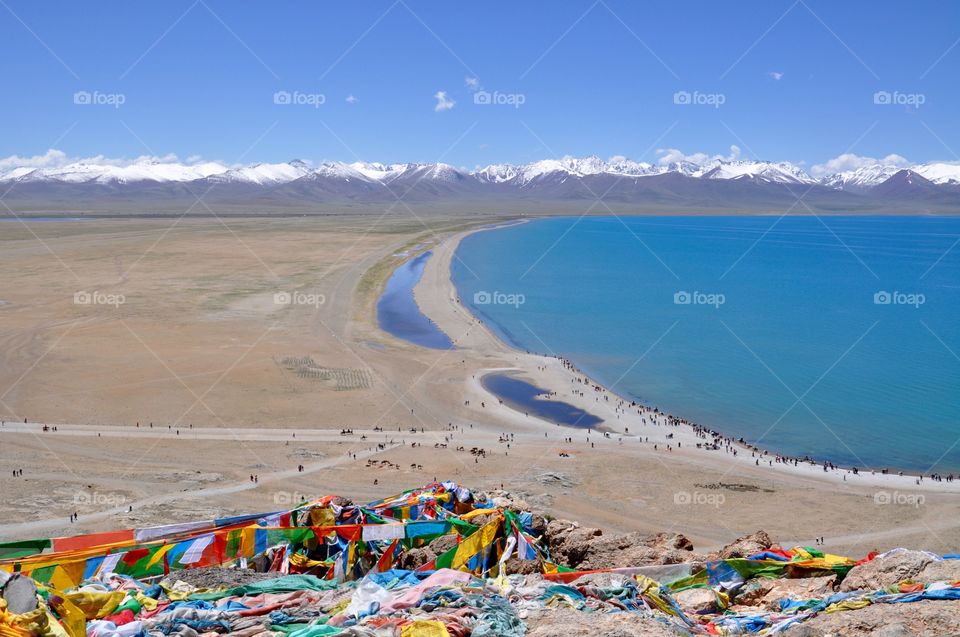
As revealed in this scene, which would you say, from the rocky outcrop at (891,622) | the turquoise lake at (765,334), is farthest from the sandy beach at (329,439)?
the rocky outcrop at (891,622)

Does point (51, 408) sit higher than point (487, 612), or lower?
higher

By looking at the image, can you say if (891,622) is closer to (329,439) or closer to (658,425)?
(329,439)

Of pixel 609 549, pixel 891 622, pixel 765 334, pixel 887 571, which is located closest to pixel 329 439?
pixel 609 549

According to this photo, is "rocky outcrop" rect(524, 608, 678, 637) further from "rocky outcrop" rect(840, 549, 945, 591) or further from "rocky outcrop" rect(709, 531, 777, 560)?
"rocky outcrop" rect(709, 531, 777, 560)

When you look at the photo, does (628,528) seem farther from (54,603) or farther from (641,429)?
(54,603)

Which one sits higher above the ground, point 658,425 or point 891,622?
point 658,425

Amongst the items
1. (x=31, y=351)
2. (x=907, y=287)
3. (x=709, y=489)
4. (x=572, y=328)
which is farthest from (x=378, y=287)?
(x=907, y=287)
